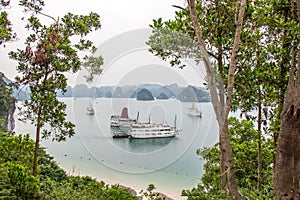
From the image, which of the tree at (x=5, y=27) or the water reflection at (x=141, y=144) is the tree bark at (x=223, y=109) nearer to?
the water reflection at (x=141, y=144)

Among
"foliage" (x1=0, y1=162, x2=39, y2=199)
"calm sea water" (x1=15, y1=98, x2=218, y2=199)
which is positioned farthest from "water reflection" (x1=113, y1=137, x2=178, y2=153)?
"foliage" (x1=0, y1=162, x2=39, y2=199)

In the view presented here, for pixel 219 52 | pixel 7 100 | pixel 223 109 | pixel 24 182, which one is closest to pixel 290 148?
pixel 223 109

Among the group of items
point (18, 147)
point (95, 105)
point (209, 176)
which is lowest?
point (209, 176)

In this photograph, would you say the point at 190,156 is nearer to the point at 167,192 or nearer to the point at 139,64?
the point at 139,64

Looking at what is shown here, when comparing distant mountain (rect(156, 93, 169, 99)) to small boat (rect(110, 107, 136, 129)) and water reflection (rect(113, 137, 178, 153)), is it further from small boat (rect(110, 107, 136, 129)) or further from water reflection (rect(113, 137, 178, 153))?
water reflection (rect(113, 137, 178, 153))

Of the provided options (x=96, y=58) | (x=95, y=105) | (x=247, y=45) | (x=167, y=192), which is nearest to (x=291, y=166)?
(x=247, y=45)
